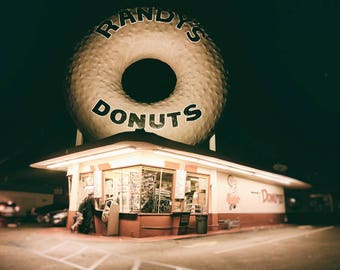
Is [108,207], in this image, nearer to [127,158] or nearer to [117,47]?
[127,158]

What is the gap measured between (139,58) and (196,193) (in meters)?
6.66

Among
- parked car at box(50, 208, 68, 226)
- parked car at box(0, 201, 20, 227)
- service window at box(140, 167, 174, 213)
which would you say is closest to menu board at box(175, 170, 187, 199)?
service window at box(140, 167, 174, 213)

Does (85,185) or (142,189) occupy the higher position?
(85,185)

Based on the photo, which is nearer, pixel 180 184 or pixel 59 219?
pixel 180 184

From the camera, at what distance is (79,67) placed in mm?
12953

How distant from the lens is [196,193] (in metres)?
13.7

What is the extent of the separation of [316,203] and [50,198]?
149ft

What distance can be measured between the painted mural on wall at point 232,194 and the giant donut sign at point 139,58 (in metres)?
4.06

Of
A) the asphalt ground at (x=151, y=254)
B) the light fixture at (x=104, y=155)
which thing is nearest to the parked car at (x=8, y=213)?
the light fixture at (x=104, y=155)

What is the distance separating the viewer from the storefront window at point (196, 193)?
13.2 m

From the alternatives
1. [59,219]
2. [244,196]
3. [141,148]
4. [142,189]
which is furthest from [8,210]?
[244,196]

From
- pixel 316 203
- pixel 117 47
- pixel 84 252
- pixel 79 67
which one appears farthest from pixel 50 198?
pixel 316 203

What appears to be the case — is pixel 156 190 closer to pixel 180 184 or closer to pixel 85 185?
pixel 180 184

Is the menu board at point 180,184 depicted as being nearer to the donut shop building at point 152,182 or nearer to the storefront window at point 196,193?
the donut shop building at point 152,182
